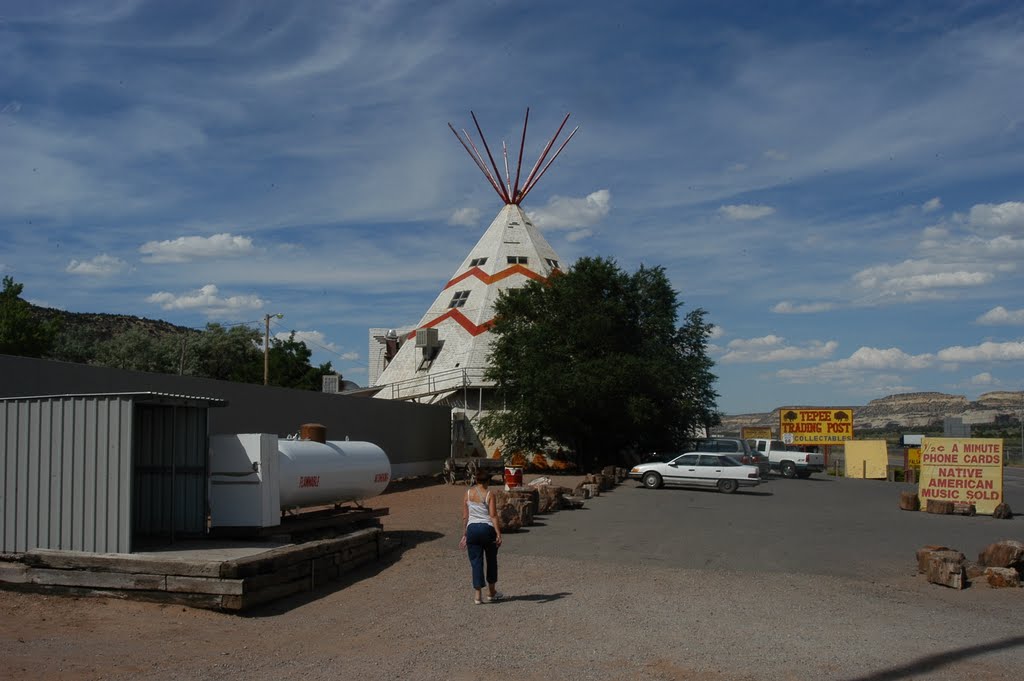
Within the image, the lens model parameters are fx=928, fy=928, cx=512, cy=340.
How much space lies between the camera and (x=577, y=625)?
9602 mm

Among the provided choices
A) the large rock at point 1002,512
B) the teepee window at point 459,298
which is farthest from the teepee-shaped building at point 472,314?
the large rock at point 1002,512

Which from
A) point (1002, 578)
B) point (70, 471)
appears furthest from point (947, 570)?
point (70, 471)

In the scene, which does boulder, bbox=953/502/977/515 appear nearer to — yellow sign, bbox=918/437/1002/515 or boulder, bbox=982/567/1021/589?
yellow sign, bbox=918/437/1002/515

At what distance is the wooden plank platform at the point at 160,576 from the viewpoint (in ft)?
32.1

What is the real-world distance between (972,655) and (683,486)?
2617cm

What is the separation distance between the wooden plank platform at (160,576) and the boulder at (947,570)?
340 inches

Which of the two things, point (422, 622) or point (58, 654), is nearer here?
point (58, 654)

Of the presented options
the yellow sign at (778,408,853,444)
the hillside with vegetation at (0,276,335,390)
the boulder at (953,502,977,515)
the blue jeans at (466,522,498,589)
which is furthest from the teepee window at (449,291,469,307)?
the blue jeans at (466,522,498,589)

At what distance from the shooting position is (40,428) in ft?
35.8

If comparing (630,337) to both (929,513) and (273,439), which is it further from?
(273,439)

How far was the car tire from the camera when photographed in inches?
1257

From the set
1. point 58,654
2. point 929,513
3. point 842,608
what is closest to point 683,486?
point 929,513

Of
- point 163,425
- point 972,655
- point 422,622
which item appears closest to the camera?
point 972,655

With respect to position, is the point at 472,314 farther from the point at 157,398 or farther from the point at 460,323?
the point at 157,398
